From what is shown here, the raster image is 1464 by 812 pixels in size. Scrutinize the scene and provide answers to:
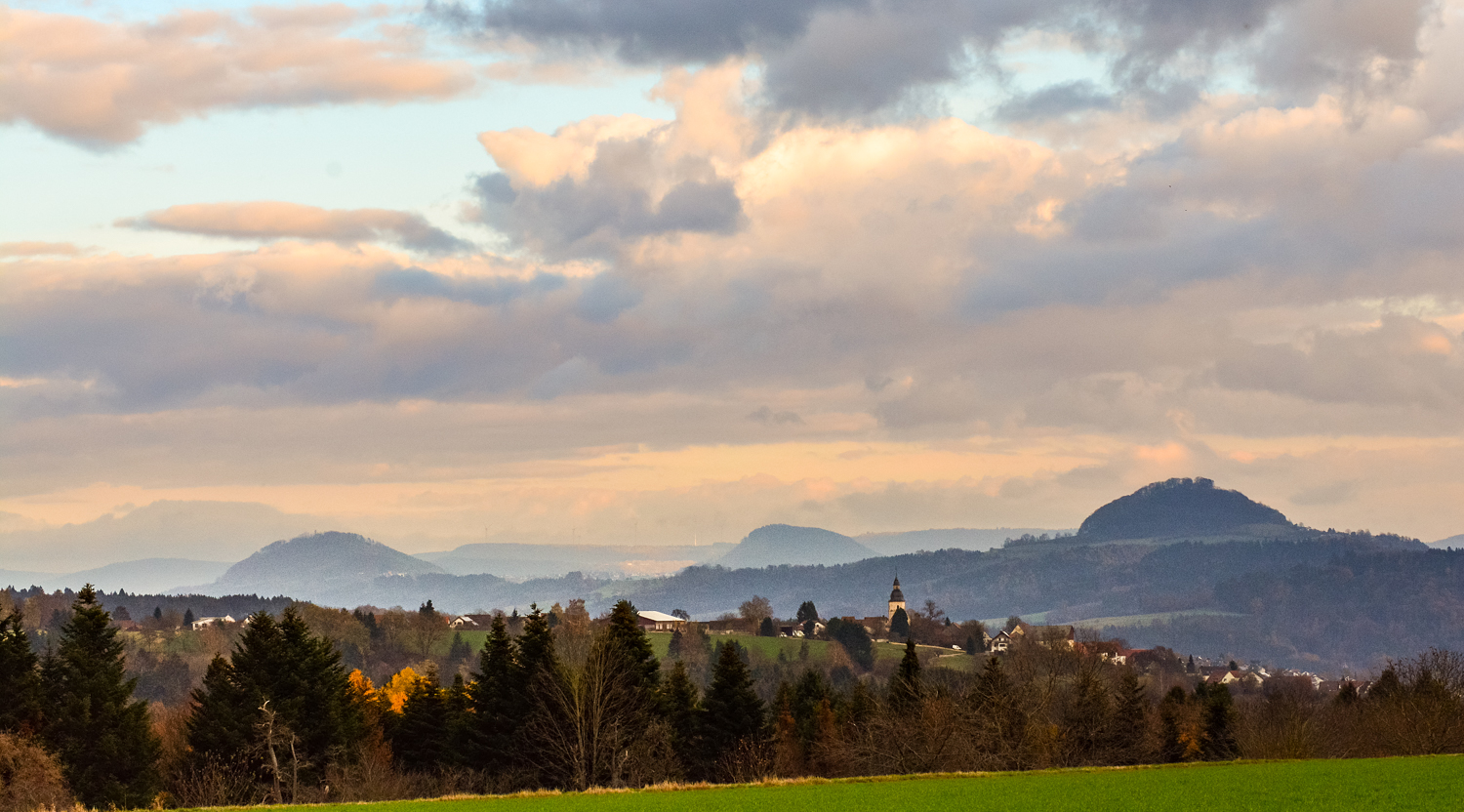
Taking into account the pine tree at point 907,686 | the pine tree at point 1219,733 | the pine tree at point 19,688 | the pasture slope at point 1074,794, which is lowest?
the pine tree at point 1219,733

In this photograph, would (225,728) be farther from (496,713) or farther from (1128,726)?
(1128,726)

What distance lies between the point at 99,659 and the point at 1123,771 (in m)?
50.7

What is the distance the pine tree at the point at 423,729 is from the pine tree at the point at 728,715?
15.8 meters

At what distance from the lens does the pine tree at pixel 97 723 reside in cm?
6500

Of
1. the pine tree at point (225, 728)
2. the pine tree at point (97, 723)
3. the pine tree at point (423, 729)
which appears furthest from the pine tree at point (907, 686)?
the pine tree at point (97, 723)

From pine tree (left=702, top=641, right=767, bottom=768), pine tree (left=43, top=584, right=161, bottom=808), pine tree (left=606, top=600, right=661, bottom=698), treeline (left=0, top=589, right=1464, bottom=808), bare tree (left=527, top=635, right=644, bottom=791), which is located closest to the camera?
pine tree (left=43, top=584, right=161, bottom=808)

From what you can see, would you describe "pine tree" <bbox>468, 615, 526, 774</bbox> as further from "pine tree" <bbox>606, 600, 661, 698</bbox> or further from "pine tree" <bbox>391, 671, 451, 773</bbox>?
"pine tree" <bbox>391, 671, 451, 773</bbox>

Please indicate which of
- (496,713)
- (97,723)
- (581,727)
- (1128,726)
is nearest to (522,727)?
(496,713)

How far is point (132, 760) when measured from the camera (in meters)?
66.3

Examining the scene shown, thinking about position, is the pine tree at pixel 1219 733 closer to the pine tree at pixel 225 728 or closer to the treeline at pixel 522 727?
the treeline at pixel 522 727

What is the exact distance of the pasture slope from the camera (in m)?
42.9

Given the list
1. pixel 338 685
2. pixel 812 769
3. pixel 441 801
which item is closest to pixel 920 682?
pixel 812 769

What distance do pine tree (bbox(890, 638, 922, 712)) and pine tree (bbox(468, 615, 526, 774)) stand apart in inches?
1001

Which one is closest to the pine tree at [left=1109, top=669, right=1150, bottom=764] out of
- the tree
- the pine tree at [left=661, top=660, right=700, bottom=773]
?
the pine tree at [left=661, top=660, right=700, bottom=773]
